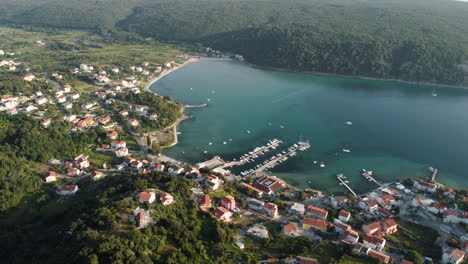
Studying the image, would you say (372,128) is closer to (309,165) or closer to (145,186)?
(309,165)

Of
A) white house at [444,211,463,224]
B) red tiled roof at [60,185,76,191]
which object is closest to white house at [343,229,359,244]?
white house at [444,211,463,224]

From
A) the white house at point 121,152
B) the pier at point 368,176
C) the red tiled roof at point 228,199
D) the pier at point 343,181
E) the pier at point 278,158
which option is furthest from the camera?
the white house at point 121,152

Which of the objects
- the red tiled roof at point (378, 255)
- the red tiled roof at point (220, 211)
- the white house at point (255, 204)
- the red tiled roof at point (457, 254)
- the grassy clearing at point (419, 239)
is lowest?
the grassy clearing at point (419, 239)

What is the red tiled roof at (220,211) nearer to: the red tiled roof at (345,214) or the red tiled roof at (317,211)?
the red tiled roof at (317,211)

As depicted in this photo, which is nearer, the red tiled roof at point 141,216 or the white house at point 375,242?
the red tiled roof at point 141,216

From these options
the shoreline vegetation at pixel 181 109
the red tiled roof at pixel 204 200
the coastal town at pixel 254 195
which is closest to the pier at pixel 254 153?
the coastal town at pixel 254 195

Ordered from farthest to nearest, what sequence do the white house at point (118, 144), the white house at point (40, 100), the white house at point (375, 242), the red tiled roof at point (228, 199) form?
the white house at point (40, 100) → the white house at point (118, 144) → the red tiled roof at point (228, 199) → the white house at point (375, 242)
